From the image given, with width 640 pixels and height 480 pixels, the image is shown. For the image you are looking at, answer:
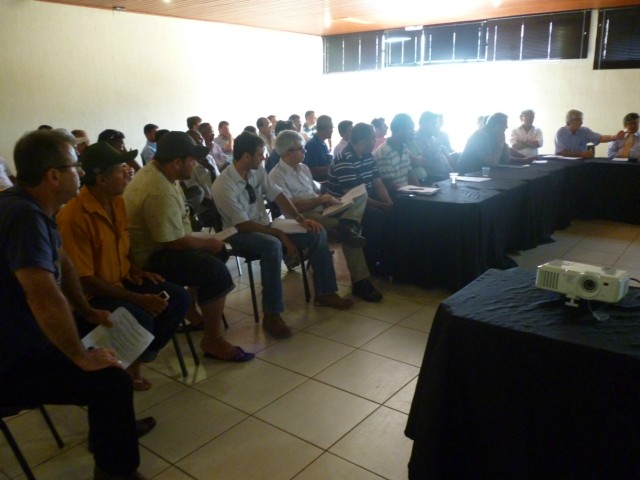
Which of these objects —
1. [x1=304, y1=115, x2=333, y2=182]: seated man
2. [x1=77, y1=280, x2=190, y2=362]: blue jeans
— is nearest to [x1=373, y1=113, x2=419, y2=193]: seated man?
[x1=304, y1=115, x2=333, y2=182]: seated man

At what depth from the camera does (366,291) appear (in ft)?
11.3

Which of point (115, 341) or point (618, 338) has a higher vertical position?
point (618, 338)

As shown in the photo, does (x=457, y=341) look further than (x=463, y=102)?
No

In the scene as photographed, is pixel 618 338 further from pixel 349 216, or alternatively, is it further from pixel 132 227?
pixel 349 216

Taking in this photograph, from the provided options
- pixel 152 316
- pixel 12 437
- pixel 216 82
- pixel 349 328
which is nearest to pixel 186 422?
pixel 152 316

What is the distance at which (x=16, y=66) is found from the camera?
5.61 meters

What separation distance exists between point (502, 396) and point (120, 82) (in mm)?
6550

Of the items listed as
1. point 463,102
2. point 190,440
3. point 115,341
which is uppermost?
point 463,102

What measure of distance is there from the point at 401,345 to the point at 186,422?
1.23 m

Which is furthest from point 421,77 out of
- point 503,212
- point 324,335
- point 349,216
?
point 324,335

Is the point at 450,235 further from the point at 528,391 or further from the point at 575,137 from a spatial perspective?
the point at 575,137

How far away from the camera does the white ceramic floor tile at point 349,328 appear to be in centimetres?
287

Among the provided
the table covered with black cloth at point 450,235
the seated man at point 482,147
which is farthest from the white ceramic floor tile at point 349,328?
the seated man at point 482,147

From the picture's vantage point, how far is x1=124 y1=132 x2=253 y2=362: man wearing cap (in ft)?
7.74
